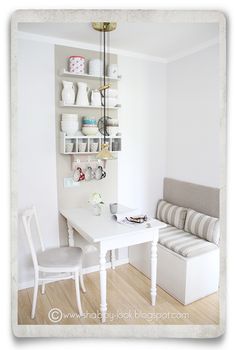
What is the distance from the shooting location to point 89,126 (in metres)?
2.00

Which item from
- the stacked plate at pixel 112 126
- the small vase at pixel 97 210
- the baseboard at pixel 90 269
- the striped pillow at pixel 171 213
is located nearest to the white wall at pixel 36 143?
the baseboard at pixel 90 269

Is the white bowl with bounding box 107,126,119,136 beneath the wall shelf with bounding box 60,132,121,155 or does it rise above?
above

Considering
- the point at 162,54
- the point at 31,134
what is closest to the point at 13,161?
the point at 31,134

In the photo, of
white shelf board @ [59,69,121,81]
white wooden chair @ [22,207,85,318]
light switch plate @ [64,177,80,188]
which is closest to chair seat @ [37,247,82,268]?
white wooden chair @ [22,207,85,318]

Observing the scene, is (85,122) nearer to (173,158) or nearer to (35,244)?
(173,158)

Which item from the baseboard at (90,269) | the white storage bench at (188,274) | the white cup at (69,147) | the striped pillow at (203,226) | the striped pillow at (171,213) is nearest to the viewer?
the baseboard at (90,269)

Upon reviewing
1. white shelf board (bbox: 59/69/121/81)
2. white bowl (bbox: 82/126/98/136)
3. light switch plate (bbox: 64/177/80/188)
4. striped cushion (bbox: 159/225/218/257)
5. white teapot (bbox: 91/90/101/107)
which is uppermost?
white shelf board (bbox: 59/69/121/81)

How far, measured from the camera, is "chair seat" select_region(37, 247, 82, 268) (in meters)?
1.72

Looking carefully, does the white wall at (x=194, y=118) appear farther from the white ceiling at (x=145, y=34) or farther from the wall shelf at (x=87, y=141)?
the wall shelf at (x=87, y=141)

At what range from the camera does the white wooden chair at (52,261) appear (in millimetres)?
1634

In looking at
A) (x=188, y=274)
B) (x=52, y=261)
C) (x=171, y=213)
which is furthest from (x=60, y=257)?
(x=171, y=213)

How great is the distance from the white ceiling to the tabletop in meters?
1.21

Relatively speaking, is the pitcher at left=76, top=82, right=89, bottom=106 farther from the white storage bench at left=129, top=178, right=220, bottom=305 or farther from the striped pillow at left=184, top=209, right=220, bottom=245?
the striped pillow at left=184, top=209, right=220, bottom=245

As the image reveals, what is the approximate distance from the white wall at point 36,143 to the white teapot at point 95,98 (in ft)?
1.08
